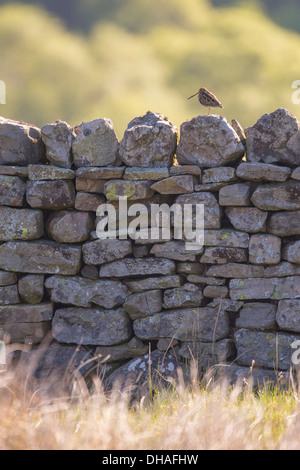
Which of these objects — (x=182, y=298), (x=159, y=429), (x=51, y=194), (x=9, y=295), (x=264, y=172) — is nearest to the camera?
(x=159, y=429)

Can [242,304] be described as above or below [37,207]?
below

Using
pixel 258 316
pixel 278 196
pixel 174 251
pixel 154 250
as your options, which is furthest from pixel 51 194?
pixel 258 316

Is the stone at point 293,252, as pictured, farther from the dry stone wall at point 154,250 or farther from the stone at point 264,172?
the stone at point 264,172

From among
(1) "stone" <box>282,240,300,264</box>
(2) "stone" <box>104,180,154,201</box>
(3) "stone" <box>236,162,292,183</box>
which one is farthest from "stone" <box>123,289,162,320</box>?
(3) "stone" <box>236,162,292,183</box>

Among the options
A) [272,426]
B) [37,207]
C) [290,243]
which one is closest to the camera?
[272,426]

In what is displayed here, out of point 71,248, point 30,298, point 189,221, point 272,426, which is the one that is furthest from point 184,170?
point 272,426

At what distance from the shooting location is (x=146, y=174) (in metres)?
4.63

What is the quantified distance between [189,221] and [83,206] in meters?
1.04

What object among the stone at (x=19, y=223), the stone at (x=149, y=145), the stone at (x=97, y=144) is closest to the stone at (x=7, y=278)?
the stone at (x=19, y=223)

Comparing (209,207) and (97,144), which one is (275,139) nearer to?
(209,207)

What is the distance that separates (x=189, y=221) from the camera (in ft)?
15.1

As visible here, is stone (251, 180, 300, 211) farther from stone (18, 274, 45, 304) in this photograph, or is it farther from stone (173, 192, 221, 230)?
stone (18, 274, 45, 304)

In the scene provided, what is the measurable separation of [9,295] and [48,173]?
4.15 ft
